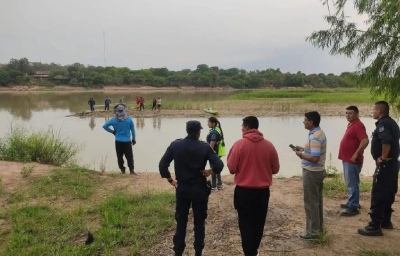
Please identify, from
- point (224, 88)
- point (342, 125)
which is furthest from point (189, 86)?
point (342, 125)

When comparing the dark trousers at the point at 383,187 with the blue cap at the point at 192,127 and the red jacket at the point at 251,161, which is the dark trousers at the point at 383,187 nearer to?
the red jacket at the point at 251,161

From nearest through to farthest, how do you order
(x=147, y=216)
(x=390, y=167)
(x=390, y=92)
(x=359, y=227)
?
(x=390, y=92) < (x=390, y=167) < (x=359, y=227) < (x=147, y=216)

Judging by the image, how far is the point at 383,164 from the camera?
4.88m

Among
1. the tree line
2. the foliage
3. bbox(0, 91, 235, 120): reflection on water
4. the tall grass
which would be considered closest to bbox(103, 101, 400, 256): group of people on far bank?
the foliage

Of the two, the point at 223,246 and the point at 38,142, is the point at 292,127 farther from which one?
the point at 223,246

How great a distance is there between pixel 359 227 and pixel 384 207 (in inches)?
Answer: 21.0

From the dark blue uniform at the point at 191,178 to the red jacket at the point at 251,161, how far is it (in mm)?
265

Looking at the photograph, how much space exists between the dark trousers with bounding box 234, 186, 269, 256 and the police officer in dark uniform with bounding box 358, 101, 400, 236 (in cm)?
170

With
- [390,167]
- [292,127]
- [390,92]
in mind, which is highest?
[390,92]

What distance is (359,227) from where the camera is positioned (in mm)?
5379

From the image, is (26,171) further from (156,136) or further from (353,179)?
(156,136)

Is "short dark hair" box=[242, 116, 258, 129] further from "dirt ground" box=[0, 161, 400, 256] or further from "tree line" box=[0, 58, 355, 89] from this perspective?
"tree line" box=[0, 58, 355, 89]

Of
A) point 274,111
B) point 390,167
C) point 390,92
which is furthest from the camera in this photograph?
point 274,111

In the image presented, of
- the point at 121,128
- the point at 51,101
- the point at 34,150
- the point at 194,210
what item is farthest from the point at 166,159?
the point at 51,101
